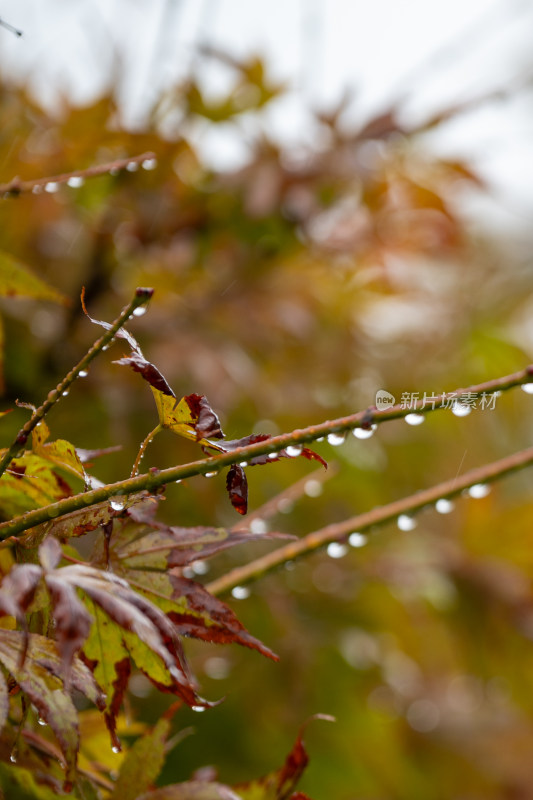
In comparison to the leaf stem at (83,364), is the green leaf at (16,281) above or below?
below

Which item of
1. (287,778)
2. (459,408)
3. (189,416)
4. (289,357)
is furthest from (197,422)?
(289,357)

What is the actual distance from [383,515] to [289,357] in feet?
2.49

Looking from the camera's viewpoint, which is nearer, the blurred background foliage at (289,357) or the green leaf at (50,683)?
the green leaf at (50,683)

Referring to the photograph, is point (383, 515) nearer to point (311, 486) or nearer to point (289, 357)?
point (311, 486)

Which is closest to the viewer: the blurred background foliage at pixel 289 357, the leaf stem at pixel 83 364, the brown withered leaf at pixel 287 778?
the leaf stem at pixel 83 364

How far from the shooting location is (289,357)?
1.19 meters

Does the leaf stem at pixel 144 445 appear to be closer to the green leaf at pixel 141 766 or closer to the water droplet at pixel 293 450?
the water droplet at pixel 293 450

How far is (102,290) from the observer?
101cm

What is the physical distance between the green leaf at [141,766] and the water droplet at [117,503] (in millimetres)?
172

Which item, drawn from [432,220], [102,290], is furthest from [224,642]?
[432,220]

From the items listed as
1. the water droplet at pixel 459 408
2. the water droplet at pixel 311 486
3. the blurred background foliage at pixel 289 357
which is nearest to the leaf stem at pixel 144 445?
the water droplet at pixel 459 408

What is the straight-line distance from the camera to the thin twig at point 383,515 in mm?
414

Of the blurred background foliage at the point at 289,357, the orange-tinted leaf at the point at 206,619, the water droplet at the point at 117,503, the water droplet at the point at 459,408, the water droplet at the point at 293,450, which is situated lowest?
the blurred background foliage at the point at 289,357

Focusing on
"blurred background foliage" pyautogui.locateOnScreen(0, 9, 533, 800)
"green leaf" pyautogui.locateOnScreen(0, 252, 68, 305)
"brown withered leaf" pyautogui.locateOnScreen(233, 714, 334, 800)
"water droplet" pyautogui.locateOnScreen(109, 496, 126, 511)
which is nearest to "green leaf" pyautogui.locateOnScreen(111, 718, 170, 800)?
"brown withered leaf" pyautogui.locateOnScreen(233, 714, 334, 800)
